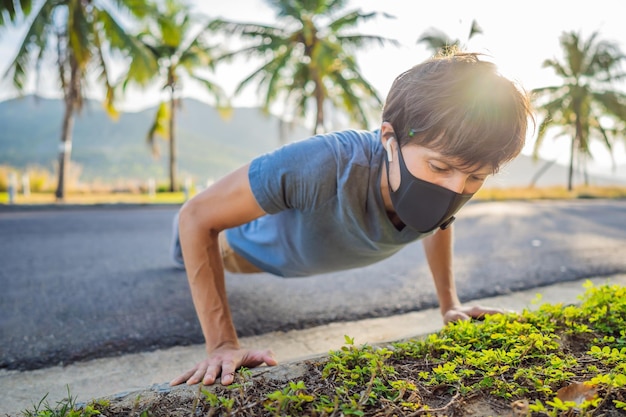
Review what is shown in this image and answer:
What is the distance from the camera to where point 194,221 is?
1917mm

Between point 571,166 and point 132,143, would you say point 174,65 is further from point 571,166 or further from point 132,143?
point 132,143

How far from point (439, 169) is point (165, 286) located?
2.40 m

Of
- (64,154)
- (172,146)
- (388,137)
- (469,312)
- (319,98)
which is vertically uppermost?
(319,98)

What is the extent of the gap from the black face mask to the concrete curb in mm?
448

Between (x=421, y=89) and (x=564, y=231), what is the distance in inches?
231

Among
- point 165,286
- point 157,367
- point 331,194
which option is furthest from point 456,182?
point 165,286

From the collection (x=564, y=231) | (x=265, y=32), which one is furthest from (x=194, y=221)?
(x=265, y=32)

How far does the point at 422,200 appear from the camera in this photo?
1.77 metres

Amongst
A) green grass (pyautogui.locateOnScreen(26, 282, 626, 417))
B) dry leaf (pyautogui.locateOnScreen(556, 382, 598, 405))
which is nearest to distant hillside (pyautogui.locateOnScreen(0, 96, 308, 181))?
green grass (pyautogui.locateOnScreen(26, 282, 626, 417))

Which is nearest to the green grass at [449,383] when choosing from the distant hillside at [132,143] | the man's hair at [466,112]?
the man's hair at [466,112]

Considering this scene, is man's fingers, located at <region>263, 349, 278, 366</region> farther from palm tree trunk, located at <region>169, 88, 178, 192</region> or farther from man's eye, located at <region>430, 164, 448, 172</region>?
palm tree trunk, located at <region>169, 88, 178, 192</region>

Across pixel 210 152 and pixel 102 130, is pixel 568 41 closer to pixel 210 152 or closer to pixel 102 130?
pixel 210 152

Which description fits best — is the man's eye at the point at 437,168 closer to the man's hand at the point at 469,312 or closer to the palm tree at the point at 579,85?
the man's hand at the point at 469,312

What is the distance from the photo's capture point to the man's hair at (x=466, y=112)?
1630 mm
